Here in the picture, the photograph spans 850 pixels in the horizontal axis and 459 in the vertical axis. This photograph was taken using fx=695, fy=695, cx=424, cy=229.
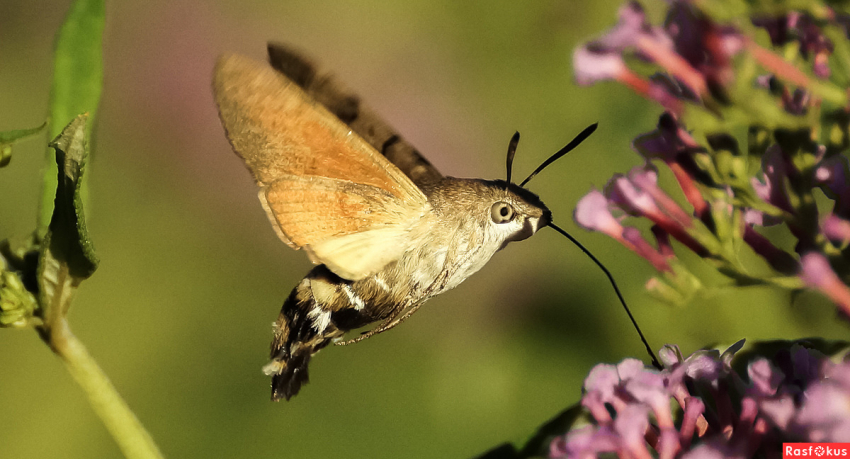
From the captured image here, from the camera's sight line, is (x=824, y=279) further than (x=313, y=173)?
No

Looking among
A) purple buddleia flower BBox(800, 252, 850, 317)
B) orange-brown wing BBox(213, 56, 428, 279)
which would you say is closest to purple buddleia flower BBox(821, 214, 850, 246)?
purple buddleia flower BBox(800, 252, 850, 317)

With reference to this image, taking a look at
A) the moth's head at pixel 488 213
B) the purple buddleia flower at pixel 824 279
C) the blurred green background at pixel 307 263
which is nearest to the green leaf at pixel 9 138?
the moth's head at pixel 488 213

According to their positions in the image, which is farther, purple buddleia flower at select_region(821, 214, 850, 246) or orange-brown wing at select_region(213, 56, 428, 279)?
orange-brown wing at select_region(213, 56, 428, 279)

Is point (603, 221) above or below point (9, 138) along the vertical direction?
below

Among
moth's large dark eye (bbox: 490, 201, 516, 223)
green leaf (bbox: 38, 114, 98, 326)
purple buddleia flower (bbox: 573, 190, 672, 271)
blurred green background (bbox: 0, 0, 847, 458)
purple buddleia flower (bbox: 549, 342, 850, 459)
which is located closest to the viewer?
green leaf (bbox: 38, 114, 98, 326)

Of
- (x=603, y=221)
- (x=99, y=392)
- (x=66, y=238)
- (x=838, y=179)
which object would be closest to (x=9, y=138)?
(x=66, y=238)

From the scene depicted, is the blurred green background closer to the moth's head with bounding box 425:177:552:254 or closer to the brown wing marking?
the moth's head with bounding box 425:177:552:254

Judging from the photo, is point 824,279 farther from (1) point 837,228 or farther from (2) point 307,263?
(2) point 307,263
